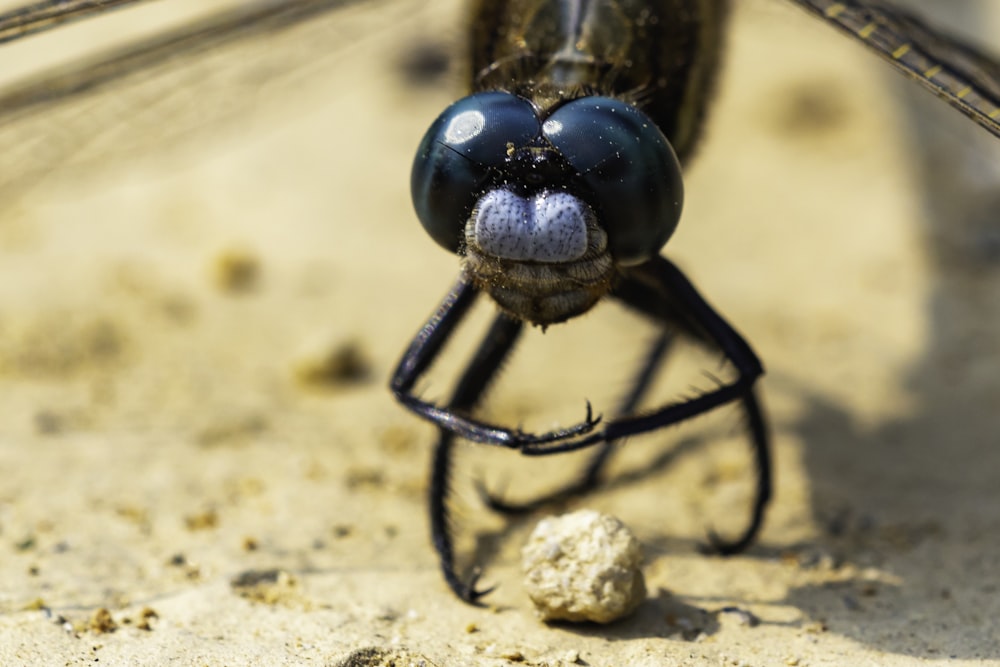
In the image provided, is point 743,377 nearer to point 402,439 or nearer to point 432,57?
point 402,439

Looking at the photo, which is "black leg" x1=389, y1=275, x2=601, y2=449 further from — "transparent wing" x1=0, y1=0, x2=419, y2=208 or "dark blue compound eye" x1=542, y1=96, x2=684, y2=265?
"transparent wing" x1=0, y1=0, x2=419, y2=208

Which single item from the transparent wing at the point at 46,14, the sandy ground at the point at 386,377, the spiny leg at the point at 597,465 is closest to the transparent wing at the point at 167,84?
the sandy ground at the point at 386,377

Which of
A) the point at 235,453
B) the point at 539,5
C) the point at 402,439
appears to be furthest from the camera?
the point at 402,439

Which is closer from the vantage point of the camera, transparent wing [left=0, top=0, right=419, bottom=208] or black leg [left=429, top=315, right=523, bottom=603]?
black leg [left=429, top=315, right=523, bottom=603]

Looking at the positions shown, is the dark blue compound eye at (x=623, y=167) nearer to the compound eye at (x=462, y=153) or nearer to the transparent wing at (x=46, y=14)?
the compound eye at (x=462, y=153)

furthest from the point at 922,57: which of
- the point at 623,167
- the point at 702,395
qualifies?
the point at 702,395

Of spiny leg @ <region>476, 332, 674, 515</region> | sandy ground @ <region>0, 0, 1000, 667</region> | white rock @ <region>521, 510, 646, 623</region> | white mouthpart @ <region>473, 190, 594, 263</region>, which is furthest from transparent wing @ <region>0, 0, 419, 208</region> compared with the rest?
white rock @ <region>521, 510, 646, 623</region>

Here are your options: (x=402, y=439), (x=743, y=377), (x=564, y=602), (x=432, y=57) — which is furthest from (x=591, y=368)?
(x=432, y=57)
